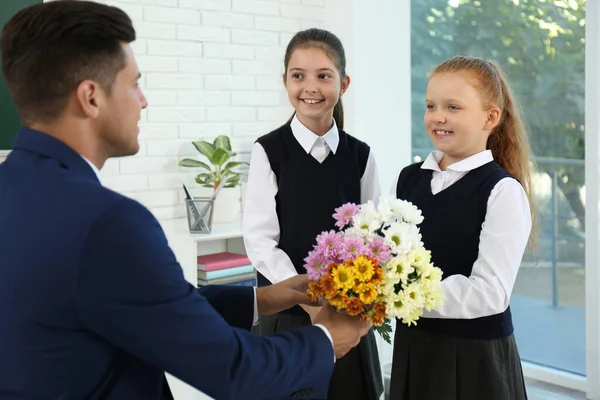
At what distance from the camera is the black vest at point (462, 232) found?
6.61ft

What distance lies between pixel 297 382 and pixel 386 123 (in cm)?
302

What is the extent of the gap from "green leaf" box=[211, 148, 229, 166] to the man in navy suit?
86.3 inches

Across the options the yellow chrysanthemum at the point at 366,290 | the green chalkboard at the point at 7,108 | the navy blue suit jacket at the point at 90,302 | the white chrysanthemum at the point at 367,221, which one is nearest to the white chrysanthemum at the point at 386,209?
the white chrysanthemum at the point at 367,221

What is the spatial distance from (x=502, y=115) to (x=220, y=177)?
1.82m

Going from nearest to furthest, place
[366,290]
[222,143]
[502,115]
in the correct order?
[366,290], [502,115], [222,143]

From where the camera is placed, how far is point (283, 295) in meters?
1.86

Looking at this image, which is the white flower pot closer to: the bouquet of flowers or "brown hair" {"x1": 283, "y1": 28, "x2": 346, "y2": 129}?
"brown hair" {"x1": 283, "y1": 28, "x2": 346, "y2": 129}

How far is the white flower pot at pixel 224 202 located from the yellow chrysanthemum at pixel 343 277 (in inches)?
87.3

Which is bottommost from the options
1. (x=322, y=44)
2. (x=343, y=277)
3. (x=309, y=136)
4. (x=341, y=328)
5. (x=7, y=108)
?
(x=341, y=328)

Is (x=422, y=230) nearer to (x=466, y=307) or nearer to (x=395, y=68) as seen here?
(x=466, y=307)

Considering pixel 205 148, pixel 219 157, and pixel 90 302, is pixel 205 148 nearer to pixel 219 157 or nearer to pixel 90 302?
pixel 219 157

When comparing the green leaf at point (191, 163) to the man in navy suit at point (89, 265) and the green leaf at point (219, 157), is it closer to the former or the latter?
the green leaf at point (219, 157)

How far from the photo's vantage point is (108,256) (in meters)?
1.23

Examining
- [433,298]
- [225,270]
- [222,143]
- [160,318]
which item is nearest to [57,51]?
[160,318]
